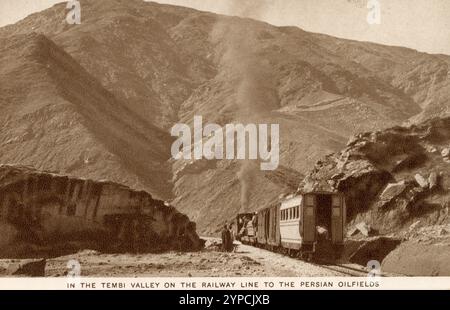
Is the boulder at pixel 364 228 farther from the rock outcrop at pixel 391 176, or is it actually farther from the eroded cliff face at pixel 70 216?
the eroded cliff face at pixel 70 216

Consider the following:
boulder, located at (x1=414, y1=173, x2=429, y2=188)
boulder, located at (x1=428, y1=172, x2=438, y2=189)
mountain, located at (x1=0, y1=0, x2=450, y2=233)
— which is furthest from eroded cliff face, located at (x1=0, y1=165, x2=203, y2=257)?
mountain, located at (x1=0, y1=0, x2=450, y2=233)

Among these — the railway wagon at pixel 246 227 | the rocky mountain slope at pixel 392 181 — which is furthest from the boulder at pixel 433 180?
the railway wagon at pixel 246 227

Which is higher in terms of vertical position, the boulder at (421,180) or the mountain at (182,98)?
the mountain at (182,98)

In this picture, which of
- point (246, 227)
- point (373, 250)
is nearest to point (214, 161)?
point (246, 227)

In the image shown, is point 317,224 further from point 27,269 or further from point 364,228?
point 364,228

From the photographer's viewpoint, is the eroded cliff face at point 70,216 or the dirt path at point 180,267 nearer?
the dirt path at point 180,267
